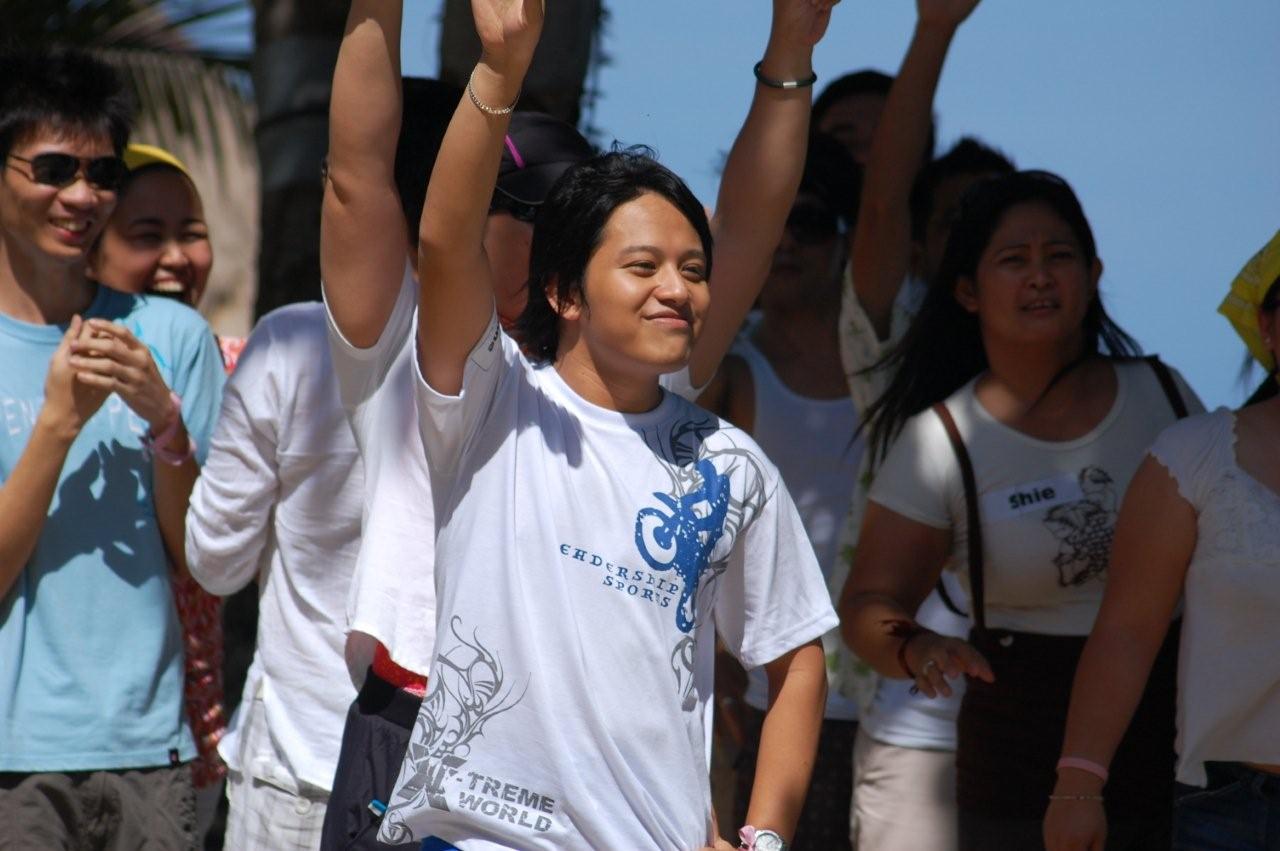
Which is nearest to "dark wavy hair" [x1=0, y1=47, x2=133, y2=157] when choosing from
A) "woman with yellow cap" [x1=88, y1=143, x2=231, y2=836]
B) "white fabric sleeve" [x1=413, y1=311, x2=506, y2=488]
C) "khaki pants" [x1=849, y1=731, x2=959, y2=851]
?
"woman with yellow cap" [x1=88, y1=143, x2=231, y2=836]

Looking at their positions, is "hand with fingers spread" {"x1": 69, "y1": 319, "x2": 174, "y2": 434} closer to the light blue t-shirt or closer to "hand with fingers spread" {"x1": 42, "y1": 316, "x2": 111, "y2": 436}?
"hand with fingers spread" {"x1": 42, "y1": 316, "x2": 111, "y2": 436}

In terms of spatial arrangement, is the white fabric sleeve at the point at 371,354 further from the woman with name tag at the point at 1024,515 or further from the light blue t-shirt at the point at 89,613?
the woman with name tag at the point at 1024,515

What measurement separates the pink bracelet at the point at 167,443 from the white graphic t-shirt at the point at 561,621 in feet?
3.70

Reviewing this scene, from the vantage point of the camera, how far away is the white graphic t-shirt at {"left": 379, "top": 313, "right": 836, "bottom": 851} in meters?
2.53

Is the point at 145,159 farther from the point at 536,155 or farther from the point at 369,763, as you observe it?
the point at 369,763

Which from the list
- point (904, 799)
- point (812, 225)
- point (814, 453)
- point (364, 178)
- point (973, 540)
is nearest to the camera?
point (364, 178)

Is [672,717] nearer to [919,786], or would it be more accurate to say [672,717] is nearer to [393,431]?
[393,431]

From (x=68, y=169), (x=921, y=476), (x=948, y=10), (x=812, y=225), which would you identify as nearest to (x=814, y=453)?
(x=812, y=225)

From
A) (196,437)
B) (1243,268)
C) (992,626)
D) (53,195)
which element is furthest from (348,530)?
(1243,268)

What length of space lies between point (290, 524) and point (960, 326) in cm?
166

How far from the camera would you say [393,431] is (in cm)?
286

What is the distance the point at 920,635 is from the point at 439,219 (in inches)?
58.1

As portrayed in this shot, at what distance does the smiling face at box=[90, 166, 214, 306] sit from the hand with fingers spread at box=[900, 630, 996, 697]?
2135mm

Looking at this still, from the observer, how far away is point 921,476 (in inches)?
149
